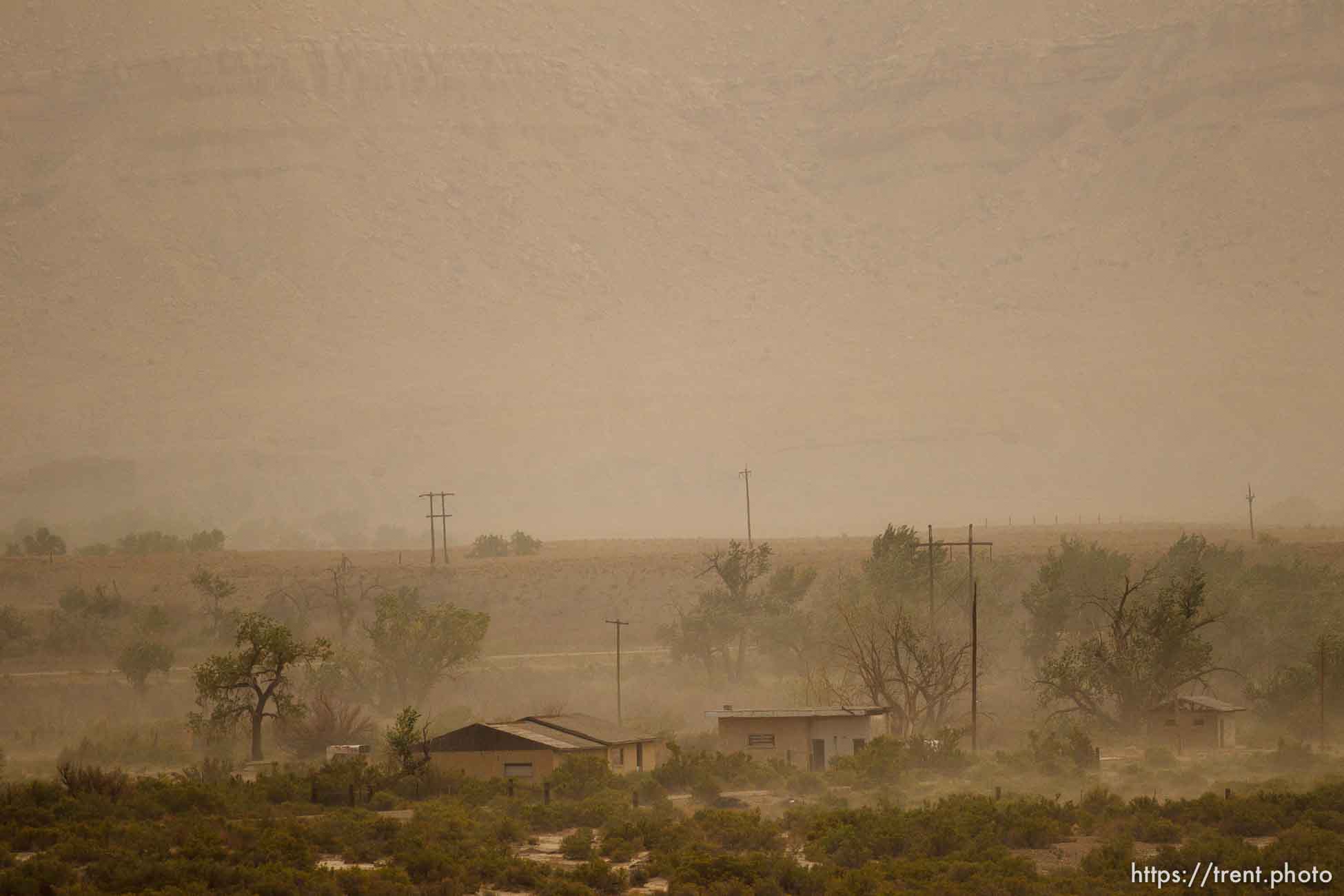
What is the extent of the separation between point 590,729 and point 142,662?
28.3 metres

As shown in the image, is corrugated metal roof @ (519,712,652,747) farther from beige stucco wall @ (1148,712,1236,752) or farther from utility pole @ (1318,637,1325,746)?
utility pole @ (1318,637,1325,746)

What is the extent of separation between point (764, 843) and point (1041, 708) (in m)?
31.6

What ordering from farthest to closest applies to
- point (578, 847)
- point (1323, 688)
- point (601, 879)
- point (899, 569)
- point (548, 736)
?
point (899, 569) → point (1323, 688) → point (548, 736) → point (578, 847) → point (601, 879)

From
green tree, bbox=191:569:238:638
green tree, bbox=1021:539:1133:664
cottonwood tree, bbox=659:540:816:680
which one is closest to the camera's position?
green tree, bbox=1021:539:1133:664

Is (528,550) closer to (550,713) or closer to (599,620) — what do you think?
(599,620)

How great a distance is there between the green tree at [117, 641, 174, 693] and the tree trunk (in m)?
18.5

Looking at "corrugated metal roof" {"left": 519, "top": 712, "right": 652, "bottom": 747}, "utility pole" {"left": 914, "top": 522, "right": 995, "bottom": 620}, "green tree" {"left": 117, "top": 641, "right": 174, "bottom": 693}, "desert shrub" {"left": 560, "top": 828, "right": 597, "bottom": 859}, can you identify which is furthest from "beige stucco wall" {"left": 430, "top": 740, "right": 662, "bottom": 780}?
"green tree" {"left": 117, "top": 641, "right": 174, "bottom": 693}

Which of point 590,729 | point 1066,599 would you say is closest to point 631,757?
point 590,729

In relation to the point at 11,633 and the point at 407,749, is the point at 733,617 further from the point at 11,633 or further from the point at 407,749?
the point at 407,749

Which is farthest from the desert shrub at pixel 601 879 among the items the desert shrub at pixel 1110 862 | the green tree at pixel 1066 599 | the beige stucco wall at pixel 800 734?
the green tree at pixel 1066 599

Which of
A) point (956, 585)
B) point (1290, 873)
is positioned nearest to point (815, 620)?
point (956, 585)

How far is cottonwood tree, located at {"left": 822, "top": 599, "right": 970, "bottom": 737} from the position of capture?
6650 centimetres

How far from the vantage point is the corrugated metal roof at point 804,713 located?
60.8m

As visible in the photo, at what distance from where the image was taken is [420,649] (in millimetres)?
80188
